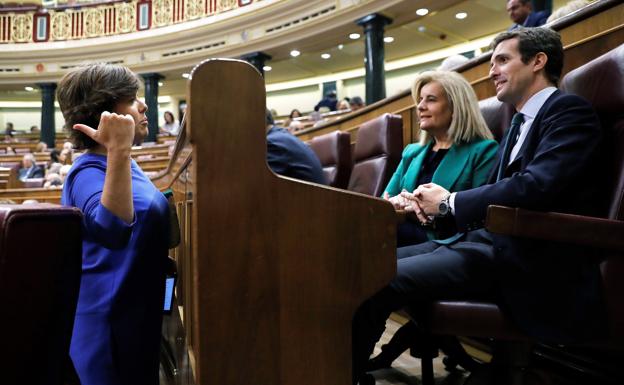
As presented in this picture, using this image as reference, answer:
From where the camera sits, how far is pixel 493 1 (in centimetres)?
419

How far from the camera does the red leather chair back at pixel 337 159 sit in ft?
4.50

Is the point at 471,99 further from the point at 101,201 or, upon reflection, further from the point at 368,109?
the point at 368,109

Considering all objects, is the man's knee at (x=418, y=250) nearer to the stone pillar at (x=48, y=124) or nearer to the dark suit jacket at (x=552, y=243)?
the dark suit jacket at (x=552, y=243)

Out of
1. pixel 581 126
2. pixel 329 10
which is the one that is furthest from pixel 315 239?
pixel 329 10

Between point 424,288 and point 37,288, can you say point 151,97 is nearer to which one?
point 424,288

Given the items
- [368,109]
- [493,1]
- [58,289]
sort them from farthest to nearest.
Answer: [493,1], [368,109], [58,289]

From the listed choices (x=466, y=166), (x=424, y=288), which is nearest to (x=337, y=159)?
(x=466, y=166)

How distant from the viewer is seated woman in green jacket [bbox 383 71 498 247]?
78cm

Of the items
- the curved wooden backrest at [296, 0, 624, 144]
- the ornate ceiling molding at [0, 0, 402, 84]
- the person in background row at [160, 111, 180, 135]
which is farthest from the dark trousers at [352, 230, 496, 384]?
the person in background row at [160, 111, 180, 135]

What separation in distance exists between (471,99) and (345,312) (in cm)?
52

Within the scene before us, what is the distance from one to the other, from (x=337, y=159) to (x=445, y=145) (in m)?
0.55

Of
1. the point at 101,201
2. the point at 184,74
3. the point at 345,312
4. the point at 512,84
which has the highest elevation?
the point at 184,74

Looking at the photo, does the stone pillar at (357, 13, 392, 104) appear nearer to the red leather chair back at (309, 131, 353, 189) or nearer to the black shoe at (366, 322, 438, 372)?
the red leather chair back at (309, 131, 353, 189)

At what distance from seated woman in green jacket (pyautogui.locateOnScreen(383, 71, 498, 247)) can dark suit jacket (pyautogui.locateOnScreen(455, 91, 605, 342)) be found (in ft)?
0.60
